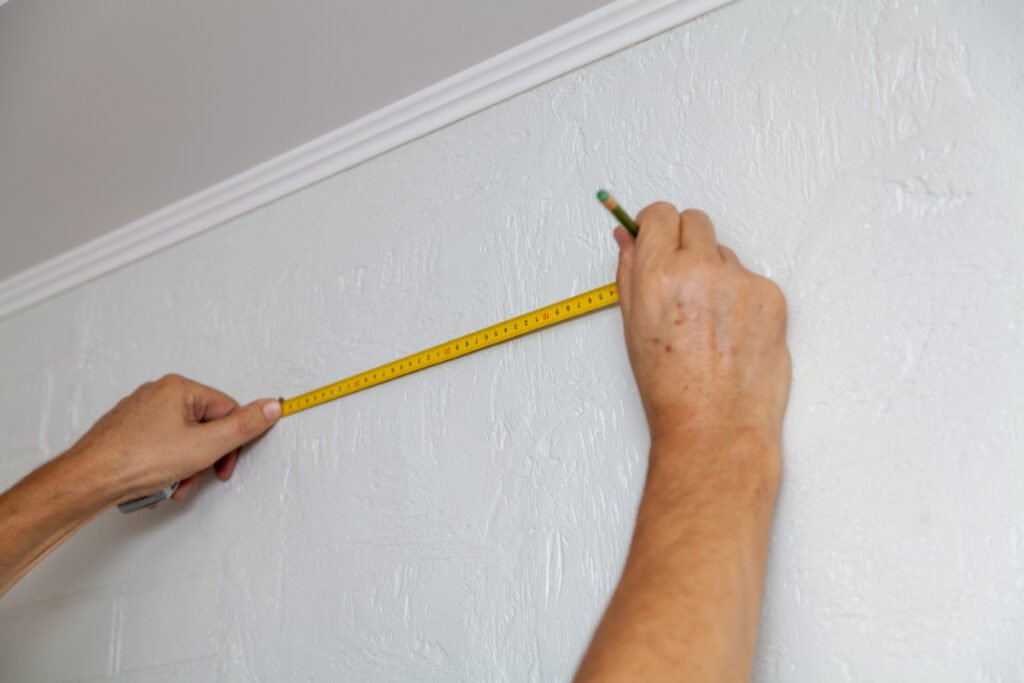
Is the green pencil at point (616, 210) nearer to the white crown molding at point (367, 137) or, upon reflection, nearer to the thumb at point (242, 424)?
the white crown molding at point (367, 137)

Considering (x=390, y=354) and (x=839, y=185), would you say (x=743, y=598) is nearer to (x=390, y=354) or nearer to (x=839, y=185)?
(x=839, y=185)

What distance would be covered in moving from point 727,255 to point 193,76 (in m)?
0.80

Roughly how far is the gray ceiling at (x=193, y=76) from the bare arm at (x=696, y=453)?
0.44m

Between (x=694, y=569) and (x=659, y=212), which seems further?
(x=659, y=212)

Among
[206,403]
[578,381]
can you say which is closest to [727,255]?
[578,381]

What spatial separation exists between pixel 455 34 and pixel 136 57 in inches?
17.1

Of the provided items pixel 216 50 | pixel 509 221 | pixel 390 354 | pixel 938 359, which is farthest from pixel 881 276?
pixel 216 50

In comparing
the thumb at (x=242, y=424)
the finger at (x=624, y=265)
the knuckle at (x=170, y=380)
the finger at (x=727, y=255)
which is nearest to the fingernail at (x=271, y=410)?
the thumb at (x=242, y=424)

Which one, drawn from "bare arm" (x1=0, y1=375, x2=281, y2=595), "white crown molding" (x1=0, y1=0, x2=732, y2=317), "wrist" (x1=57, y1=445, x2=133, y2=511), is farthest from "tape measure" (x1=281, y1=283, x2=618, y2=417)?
"white crown molding" (x1=0, y1=0, x2=732, y2=317)

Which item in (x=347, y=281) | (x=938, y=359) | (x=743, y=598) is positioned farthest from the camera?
(x=347, y=281)

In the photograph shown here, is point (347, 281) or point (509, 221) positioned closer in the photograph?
point (509, 221)

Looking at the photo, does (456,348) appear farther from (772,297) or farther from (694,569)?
(694,569)

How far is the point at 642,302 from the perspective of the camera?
3.39 feet

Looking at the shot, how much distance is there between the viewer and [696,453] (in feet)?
3.08
